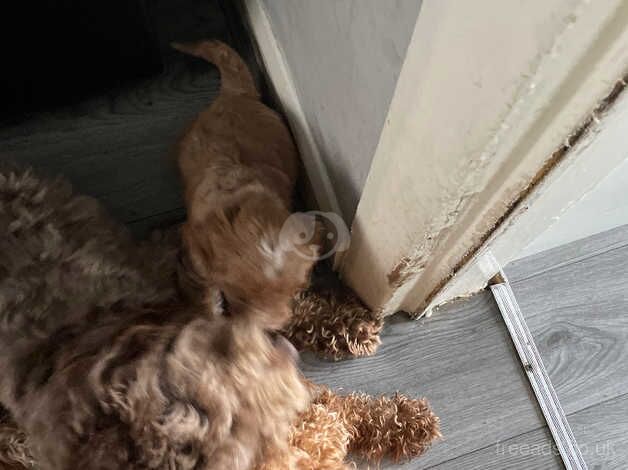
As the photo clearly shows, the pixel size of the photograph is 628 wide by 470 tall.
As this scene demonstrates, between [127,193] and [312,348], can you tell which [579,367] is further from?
[127,193]

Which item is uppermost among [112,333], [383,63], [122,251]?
[383,63]

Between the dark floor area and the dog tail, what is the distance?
81mm

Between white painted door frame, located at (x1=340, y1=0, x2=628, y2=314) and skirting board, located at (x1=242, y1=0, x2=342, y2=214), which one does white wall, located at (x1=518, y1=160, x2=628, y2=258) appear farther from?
skirting board, located at (x1=242, y1=0, x2=342, y2=214)

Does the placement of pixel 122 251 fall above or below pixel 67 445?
below

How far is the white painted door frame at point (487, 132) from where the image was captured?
34cm

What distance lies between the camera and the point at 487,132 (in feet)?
1.44

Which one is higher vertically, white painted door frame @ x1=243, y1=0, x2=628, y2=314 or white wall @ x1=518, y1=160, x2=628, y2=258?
white painted door frame @ x1=243, y1=0, x2=628, y2=314

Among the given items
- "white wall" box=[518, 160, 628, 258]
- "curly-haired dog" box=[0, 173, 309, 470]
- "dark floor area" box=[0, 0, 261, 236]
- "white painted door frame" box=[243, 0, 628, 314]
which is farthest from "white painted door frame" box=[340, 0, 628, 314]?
"dark floor area" box=[0, 0, 261, 236]

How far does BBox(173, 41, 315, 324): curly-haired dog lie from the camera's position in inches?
32.4

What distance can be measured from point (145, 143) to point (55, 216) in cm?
32

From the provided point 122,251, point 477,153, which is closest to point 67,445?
point 122,251

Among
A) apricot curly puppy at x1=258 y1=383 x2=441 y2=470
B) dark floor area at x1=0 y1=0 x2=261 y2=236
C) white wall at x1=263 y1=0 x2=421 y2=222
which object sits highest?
white wall at x1=263 y1=0 x2=421 y2=222

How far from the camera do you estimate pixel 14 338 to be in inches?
30.1

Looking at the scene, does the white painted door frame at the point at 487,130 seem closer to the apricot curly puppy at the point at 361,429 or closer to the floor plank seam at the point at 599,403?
the apricot curly puppy at the point at 361,429
